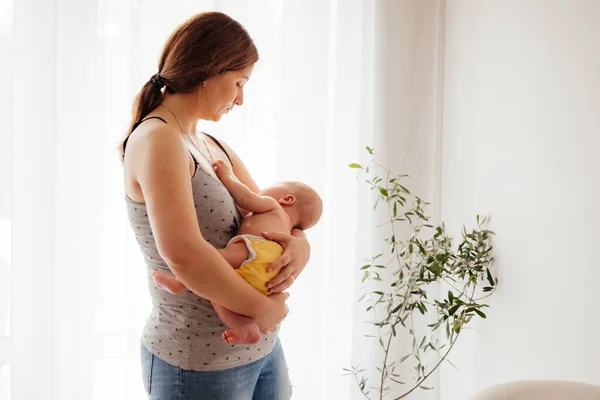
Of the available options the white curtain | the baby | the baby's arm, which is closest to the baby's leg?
the baby

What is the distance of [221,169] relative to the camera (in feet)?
4.76

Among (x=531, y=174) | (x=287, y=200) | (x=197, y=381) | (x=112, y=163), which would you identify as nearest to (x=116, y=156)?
(x=112, y=163)

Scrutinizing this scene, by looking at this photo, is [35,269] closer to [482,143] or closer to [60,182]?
[60,182]

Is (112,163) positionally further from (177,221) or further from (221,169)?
(177,221)

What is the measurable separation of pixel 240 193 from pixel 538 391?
0.74 meters

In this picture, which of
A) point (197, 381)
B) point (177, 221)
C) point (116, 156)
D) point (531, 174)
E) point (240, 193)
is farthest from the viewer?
point (116, 156)

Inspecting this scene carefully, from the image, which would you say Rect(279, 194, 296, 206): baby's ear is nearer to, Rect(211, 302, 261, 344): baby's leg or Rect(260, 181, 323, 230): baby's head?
Rect(260, 181, 323, 230): baby's head

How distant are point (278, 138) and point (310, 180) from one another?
200 millimetres

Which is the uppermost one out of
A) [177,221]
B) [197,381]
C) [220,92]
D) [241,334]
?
[220,92]

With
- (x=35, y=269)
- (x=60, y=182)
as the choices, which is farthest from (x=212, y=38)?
(x=35, y=269)

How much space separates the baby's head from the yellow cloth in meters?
0.24

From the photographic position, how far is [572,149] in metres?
1.51

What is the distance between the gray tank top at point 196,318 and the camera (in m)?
1.31

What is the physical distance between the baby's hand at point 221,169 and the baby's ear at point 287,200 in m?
0.18
